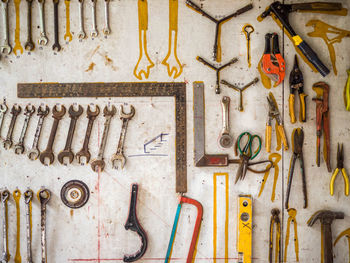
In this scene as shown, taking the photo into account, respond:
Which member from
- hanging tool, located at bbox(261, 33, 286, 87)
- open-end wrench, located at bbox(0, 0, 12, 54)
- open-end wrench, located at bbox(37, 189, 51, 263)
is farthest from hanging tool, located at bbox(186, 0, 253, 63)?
open-end wrench, located at bbox(37, 189, 51, 263)

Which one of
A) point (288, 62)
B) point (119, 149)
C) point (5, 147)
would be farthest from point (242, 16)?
point (5, 147)

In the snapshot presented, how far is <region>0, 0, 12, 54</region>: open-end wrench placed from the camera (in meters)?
2.01

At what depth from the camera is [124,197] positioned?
6.78ft

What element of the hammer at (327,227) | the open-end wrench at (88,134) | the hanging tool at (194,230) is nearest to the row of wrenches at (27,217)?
the open-end wrench at (88,134)

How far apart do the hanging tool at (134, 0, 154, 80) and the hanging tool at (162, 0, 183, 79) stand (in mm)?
112

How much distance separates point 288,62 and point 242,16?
16.8 inches

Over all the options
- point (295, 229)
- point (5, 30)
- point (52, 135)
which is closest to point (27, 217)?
point (52, 135)

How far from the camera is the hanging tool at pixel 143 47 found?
80.1 inches

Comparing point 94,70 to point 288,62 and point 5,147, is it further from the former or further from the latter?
point 288,62

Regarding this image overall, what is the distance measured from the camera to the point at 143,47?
Answer: 6.69ft

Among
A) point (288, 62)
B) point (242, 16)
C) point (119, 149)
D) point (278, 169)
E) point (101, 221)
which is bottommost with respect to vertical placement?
point (101, 221)

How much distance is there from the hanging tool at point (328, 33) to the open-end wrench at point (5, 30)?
6.39 feet

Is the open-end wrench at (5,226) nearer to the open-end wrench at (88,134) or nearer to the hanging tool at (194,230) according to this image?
the open-end wrench at (88,134)

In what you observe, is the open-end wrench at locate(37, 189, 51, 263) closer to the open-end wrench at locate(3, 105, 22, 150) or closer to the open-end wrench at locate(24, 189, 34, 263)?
the open-end wrench at locate(24, 189, 34, 263)
